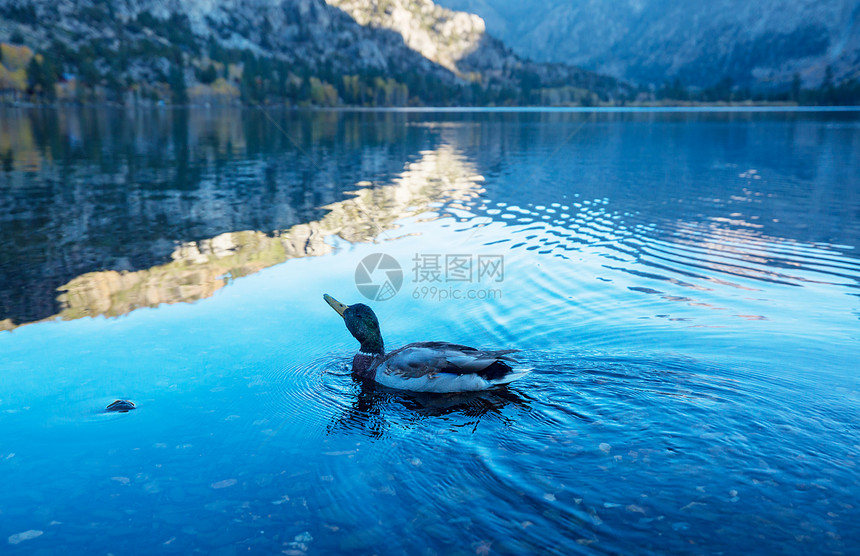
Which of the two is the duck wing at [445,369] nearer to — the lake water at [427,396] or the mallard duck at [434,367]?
the mallard duck at [434,367]

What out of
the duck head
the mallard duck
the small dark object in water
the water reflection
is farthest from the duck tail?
the water reflection

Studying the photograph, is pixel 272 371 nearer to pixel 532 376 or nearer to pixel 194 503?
pixel 194 503

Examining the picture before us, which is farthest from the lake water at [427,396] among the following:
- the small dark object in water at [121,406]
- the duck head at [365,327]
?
the duck head at [365,327]

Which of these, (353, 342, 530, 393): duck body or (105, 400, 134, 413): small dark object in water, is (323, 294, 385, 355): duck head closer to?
(353, 342, 530, 393): duck body

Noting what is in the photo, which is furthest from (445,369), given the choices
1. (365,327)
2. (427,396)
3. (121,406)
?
(121,406)

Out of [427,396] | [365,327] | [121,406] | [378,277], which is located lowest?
[427,396]

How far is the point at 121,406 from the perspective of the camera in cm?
895

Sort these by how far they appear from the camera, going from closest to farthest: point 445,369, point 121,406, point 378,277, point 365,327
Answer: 1. point 121,406
2. point 445,369
3. point 365,327
4. point 378,277

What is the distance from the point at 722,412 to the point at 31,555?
880 centimetres

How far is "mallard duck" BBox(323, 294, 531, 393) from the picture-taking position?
9320 mm

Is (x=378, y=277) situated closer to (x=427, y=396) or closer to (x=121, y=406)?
(x=427, y=396)

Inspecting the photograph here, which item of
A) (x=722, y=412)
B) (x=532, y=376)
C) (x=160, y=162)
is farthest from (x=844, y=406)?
(x=160, y=162)

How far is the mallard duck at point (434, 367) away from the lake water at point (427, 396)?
0.93 feet

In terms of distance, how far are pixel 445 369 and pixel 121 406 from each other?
4996 mm
